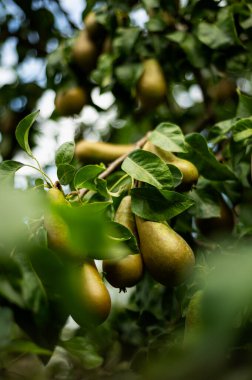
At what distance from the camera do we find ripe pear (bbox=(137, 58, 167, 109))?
1.34 meters

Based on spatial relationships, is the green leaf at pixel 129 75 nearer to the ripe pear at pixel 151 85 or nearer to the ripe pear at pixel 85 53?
the ripe pear at pixel 151 85

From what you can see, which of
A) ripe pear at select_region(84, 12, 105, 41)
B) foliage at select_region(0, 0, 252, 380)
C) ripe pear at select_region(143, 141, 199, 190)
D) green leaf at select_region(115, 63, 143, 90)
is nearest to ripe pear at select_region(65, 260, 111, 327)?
foliage at select_region(0, 0, 252, 380)

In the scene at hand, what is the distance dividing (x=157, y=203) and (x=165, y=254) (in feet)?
0.31

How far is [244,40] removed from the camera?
4.33 feet

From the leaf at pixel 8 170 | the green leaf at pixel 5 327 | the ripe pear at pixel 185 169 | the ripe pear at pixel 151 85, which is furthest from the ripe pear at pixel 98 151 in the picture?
the green leaf at pixel 5 327

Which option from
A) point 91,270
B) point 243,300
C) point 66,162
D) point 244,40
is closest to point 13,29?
point 244,40

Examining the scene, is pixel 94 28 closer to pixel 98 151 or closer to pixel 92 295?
pixel 98 151

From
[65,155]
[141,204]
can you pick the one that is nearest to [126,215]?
[141,204]

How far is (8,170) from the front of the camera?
843 millimetres

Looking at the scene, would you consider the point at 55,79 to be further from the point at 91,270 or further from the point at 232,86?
the point at 91,270

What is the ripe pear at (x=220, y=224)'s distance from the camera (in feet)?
3.41

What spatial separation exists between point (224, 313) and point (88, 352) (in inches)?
32.2

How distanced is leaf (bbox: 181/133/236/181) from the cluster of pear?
0.61 metres

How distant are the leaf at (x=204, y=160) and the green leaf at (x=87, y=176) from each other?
242 millimetres
